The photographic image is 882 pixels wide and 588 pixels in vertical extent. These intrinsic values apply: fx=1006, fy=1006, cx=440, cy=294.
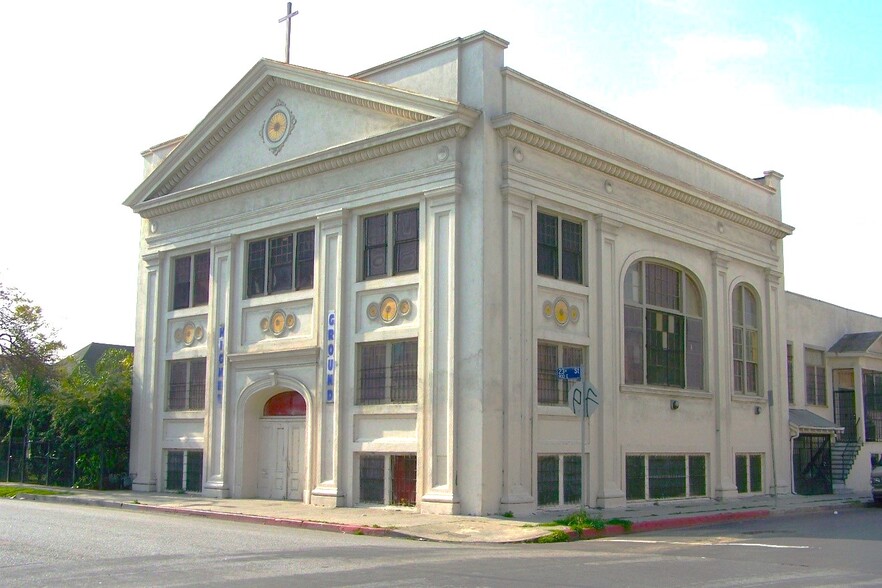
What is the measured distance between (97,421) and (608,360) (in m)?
14.6

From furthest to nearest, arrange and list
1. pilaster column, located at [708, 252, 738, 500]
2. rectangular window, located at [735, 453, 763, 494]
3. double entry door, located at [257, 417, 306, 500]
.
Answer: rectangular window, located at [735, 453, 763, 494] < pilaster column, located at [708, 252, 738, 500] < double entry door, located at [257, 417, 306, 500]

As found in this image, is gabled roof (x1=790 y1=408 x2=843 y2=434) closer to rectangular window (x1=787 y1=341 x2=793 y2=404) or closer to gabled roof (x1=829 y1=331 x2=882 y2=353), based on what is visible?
rectangular window (x1=787 y1=341 x2=793 y2=404)

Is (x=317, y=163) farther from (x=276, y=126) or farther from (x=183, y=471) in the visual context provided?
(x=183, y=471)

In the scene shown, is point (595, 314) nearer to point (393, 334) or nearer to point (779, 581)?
point (393, 334)

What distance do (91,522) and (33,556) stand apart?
5.41m

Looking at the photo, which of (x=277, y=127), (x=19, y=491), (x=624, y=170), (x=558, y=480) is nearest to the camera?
(x=558, y=480)

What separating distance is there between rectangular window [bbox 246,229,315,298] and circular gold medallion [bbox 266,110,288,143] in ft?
8.45

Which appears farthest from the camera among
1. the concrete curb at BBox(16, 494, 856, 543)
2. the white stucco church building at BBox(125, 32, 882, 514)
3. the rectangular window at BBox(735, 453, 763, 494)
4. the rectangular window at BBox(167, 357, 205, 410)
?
the rectangular window at BBox(735, 453, 763, 494)

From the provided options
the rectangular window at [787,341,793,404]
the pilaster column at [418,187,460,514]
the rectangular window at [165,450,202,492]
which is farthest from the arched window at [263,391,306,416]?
the rectangular window at [787,341,793,404]

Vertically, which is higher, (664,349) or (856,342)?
(856,342)

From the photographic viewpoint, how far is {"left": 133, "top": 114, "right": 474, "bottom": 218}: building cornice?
21047 mm

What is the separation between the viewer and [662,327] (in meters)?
25.7

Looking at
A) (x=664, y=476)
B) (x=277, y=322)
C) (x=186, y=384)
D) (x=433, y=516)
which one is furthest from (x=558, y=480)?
(x=186, y=384)

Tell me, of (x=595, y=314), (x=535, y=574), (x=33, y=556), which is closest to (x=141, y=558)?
(x=33, y=556)
